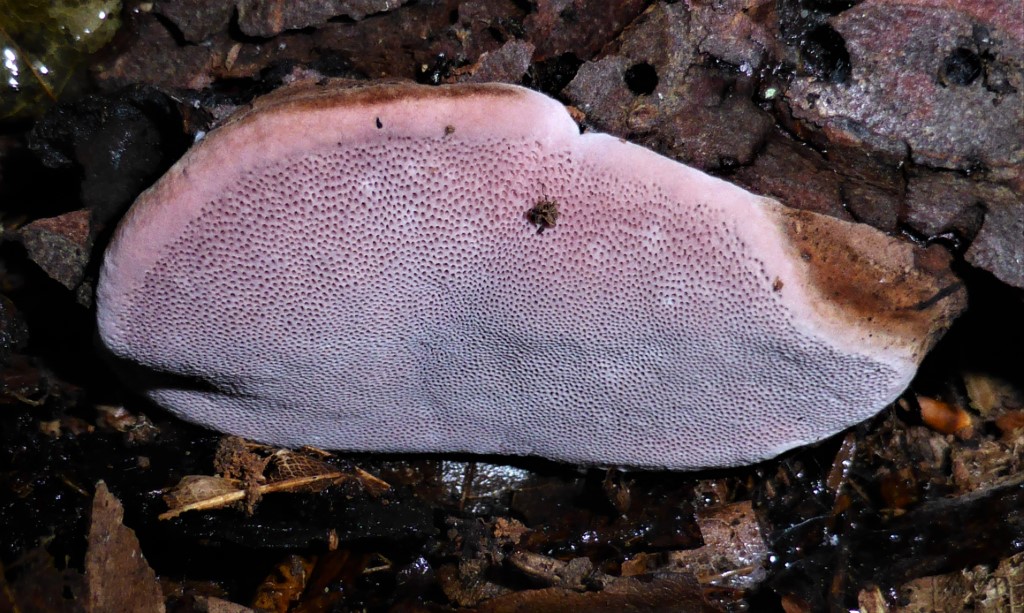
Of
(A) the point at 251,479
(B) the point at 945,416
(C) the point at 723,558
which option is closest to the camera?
Result: (A) the point at 251,479

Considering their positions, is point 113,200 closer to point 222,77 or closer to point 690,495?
point 222,77

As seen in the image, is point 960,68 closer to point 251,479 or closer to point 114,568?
point 251,479

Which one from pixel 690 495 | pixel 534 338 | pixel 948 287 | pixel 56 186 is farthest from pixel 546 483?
pixel 56 186

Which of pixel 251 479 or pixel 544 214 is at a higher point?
pixel 544 214

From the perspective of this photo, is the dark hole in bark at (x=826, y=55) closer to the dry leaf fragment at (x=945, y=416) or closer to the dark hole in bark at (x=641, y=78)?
the dark hole in bark at (x=641, y=78)

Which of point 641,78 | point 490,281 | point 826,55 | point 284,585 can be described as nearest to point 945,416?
point 826,55

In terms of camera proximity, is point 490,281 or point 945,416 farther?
point 945,416

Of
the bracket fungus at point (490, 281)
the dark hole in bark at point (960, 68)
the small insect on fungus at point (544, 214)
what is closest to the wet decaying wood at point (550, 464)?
the dark hole in bark at point (960, 68)
